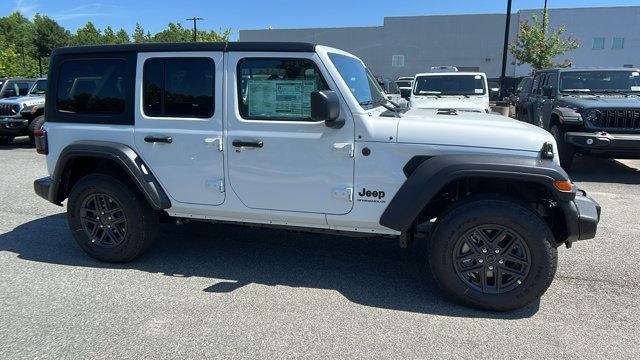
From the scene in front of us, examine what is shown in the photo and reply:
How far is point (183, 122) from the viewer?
4047mm

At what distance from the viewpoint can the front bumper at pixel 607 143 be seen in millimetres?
7805

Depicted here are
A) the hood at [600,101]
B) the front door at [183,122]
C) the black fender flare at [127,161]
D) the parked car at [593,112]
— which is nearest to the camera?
the front door at [183,122]

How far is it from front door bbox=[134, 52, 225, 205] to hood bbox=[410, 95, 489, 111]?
6827mm

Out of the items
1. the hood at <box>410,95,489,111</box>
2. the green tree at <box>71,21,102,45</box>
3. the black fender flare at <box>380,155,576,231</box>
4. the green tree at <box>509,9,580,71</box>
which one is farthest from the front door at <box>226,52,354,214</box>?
the green tree at <box>71,21,102,45</box>

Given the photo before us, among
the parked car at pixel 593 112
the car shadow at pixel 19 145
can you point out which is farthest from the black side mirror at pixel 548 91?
the car shadow at pixel 19 145

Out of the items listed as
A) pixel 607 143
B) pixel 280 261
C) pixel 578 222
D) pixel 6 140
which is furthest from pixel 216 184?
pixel 6 140

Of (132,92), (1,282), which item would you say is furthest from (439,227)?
(1,282)

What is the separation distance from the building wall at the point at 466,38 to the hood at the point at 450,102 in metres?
35.8

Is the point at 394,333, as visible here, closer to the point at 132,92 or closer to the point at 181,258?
the point at 181,258

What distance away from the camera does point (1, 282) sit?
13.4ft

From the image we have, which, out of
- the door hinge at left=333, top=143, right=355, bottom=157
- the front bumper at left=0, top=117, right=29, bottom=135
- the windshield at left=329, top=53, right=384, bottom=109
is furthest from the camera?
the front bumper at left=0, top=117, right=29, bottom=135

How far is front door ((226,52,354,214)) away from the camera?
371cm

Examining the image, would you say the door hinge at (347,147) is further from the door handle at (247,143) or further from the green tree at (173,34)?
the green tree at (173,34)

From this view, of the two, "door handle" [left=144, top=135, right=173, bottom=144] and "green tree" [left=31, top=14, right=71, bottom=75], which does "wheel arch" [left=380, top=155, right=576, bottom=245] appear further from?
"green tree" [left=31, top=14, right=71, bottom=75]
